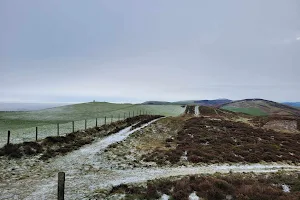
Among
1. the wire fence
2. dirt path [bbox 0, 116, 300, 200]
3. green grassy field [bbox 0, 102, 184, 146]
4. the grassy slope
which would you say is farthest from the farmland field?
the grassy slope

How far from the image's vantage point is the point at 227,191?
16.5 metres

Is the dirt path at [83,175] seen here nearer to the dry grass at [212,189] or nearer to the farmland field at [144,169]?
the farmland field at [144,169]

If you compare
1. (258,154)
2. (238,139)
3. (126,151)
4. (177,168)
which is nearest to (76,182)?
(177,168)

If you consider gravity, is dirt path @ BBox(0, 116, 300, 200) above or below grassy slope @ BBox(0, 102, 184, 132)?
below

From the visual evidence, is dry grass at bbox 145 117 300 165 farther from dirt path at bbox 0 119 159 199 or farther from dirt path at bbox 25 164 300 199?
dirt path at bbox 0 119 159 199

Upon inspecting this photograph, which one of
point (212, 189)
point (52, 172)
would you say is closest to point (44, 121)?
point (52, 172)

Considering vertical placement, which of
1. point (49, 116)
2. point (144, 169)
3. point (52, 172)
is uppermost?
point (49, 116)

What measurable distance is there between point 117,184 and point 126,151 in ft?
42.6

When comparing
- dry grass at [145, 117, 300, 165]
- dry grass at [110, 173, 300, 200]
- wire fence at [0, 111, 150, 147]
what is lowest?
dry grass at [145, 117, 300, 165]

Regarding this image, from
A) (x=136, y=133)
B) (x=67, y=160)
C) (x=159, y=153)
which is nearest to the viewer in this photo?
(x=67, y=160)

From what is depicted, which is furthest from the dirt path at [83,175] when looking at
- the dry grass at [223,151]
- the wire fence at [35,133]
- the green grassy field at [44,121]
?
the green grassy field at [44,121]

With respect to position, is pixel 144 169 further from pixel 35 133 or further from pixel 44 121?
pixel 44 121

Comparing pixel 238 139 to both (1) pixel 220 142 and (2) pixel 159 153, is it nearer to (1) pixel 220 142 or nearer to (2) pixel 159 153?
(1) pixel 220 142

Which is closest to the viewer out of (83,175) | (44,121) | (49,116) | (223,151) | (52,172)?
(83,175)
